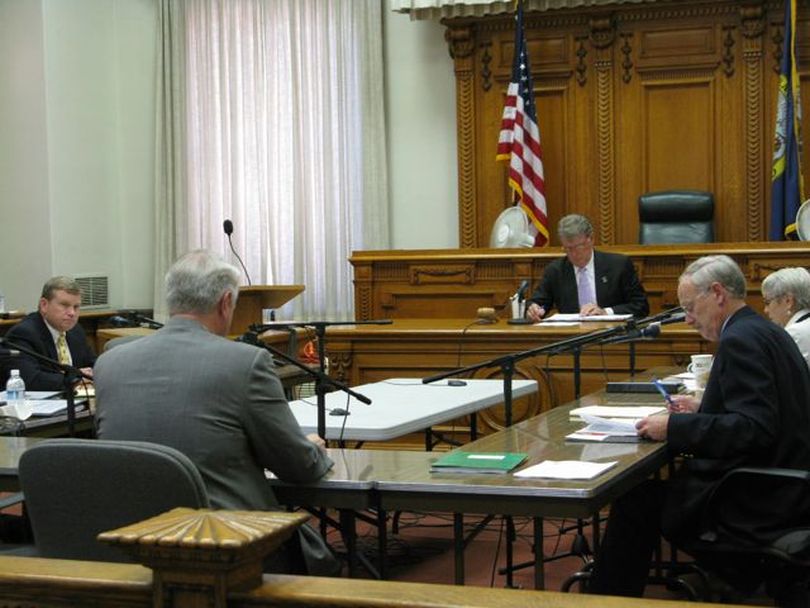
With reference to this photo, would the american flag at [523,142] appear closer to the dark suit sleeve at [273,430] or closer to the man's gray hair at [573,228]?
the man's gray hair at [573,228]

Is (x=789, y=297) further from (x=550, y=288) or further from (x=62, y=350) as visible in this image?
(x=62, y=350)

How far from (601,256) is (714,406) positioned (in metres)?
3.60

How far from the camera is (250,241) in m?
10.7

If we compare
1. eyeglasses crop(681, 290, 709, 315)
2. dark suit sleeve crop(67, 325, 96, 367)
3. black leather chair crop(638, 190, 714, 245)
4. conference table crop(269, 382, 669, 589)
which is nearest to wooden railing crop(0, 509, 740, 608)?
conference table crop(269, 382, 669, 589)

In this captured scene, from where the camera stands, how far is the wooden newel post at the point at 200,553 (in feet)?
5.10

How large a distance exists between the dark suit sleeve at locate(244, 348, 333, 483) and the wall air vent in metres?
7.66

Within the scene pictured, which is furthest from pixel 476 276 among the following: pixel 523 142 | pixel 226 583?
pixel 226 583

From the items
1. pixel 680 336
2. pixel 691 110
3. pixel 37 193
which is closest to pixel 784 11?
pixel 691 110

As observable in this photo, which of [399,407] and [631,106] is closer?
[399,407]

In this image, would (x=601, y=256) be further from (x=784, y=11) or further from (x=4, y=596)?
(x=4, y=596)

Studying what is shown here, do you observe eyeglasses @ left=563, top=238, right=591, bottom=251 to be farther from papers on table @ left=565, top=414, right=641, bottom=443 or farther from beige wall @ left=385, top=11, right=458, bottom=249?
beige wall @ left=385, top=11, right=458, bottom=249

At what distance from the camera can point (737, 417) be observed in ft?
11.0

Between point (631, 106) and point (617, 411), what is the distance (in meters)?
5.90

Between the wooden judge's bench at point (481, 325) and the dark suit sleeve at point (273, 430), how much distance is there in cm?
282
